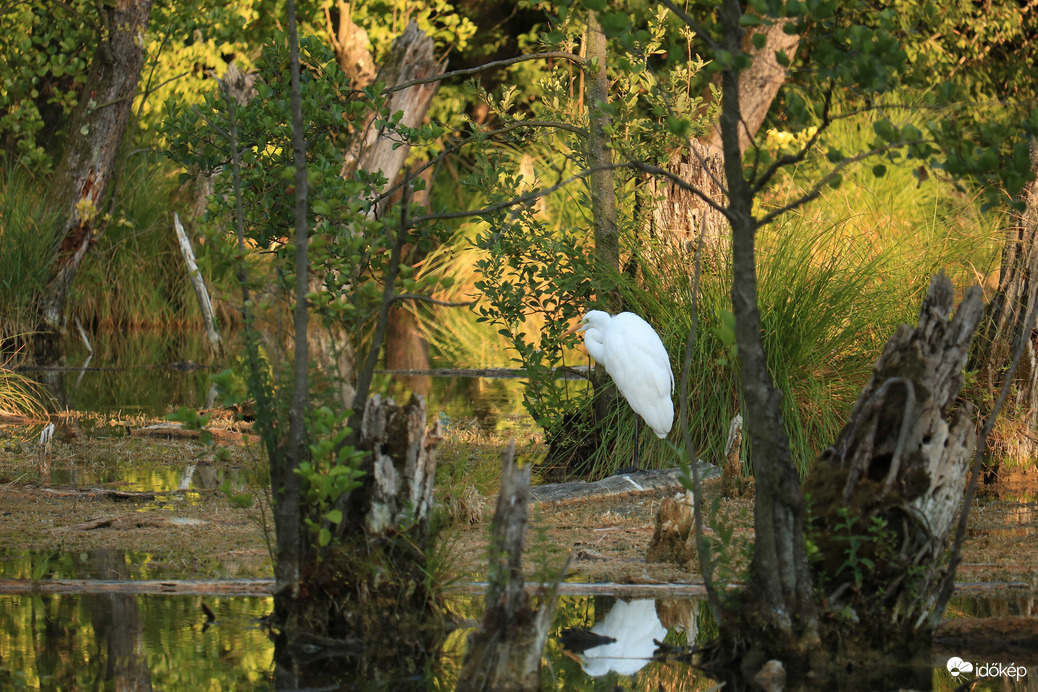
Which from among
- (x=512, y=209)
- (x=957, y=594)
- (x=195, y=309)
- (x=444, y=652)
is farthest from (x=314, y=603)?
(x=195, y=309)

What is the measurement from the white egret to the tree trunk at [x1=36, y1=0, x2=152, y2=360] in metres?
5.72

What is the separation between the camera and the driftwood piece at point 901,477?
125 inches

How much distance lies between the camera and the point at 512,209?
20.1 ft

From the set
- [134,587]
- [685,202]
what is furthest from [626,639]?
[685,202]

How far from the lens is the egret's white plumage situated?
5.86m

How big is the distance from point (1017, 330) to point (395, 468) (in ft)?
14.1

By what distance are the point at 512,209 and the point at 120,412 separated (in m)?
3.82

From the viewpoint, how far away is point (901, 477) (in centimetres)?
325

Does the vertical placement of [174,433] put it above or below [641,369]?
below

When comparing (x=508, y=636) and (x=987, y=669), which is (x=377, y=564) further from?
(x=987, y=669)

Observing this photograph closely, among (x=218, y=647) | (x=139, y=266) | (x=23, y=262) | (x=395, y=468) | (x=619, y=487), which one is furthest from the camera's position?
(x=139, y=266)

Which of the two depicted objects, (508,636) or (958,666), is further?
(958,666)

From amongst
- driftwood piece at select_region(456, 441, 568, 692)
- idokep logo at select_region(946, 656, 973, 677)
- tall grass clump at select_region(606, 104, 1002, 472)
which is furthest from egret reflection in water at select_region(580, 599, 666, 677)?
tall grass clump at select_region(606, 104, 1002, 472)

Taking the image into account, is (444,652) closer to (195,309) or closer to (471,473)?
(471,473)
